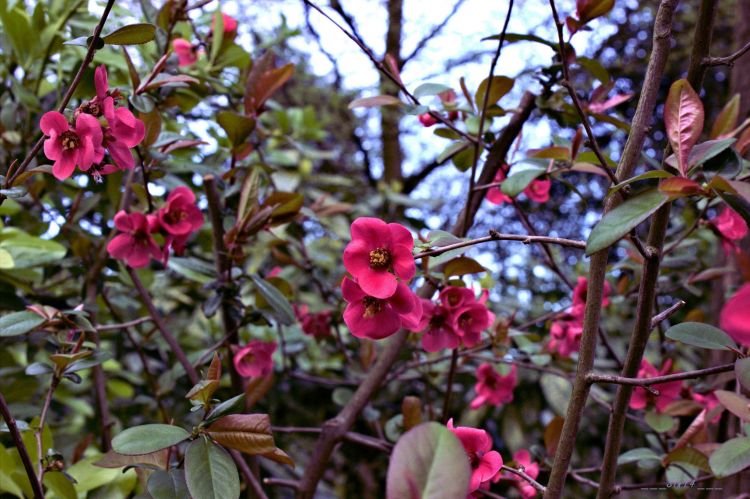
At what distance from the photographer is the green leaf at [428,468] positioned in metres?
0.32

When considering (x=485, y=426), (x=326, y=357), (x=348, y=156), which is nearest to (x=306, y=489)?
(x=326, y=357)

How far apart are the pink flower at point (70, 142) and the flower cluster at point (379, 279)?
0.82 feet

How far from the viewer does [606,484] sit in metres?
0.53

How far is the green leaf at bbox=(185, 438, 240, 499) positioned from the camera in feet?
1.60

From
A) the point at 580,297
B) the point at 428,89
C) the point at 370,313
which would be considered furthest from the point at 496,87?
the point at 370,313

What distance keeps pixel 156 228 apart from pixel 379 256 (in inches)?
14.6

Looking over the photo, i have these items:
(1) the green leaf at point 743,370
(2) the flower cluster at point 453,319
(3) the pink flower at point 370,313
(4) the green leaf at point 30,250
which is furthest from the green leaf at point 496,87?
(4) the green leaf at point 30,250

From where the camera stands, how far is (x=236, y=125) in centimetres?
85

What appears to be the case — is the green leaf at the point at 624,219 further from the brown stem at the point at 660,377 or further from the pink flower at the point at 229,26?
the pink flower at the point at 229,26

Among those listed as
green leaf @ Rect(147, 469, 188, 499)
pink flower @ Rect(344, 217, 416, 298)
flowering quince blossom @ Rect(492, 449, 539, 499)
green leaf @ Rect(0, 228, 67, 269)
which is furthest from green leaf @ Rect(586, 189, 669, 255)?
green leaf @ Rect(0, 228, 67, 269)

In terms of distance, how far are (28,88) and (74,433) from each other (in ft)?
2.15

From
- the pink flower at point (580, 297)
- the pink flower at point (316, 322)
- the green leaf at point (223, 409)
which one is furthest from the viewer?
the pink flower at point (316, 322)

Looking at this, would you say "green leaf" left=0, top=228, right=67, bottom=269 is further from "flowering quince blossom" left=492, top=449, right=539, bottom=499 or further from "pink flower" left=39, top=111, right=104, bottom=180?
"flowering quince blossom" left=492, top=449, right=539, bottom=499

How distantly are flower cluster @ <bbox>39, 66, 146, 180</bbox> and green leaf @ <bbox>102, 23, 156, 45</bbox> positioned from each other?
0.09 feet
